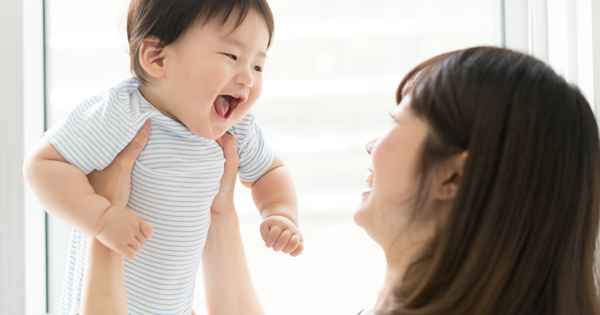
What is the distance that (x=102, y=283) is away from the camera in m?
0.76

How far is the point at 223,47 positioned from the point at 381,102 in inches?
22.7

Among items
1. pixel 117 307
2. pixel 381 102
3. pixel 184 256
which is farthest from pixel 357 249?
pixel 117 307

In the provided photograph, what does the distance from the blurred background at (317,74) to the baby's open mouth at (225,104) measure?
363mm

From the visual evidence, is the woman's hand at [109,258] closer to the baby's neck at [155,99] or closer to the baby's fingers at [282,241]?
the baby's neck at [155,99]

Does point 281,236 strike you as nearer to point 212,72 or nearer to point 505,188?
point 212,72

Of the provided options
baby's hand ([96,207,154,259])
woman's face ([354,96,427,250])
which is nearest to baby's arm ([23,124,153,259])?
baby's hand ([96,207,154,259])

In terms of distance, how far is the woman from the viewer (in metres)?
0.58

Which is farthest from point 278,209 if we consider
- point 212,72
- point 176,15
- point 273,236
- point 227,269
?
point 176,15

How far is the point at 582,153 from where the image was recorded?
0.59 meters

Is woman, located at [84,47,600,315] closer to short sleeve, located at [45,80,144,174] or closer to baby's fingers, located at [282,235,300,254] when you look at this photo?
baby's fingers, located at [282,235,300,254]

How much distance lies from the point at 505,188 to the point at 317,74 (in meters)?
0.75

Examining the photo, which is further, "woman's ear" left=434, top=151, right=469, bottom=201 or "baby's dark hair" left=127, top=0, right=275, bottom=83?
"baby's dark hair" left=127, top=0, right=275, bottom=83

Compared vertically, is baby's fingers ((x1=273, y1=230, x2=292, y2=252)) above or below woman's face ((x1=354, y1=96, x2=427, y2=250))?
below

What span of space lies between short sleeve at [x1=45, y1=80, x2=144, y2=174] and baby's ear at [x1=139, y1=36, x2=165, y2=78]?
3.2 inches
